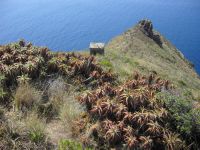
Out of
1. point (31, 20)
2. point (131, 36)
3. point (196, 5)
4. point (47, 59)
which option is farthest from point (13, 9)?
point (47, 59)

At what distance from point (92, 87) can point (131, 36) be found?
35.8 metres

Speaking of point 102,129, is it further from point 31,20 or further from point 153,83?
point 31,20

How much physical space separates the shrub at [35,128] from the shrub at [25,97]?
36.1 inches

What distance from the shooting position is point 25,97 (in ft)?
31.9

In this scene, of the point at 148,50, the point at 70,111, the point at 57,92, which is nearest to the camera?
the point at 70,111

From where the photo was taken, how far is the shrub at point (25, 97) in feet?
31.7

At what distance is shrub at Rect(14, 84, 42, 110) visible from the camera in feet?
31.7

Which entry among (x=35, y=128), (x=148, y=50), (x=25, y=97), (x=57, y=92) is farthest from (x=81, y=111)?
(x=148, y=50)

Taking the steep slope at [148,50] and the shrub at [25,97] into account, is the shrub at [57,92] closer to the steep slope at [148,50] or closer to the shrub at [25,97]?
the shrub at [25,97]

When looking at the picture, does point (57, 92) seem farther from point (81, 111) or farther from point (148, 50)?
point (148, 50)

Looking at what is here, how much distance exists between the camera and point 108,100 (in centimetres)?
963

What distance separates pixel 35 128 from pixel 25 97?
4.92ft

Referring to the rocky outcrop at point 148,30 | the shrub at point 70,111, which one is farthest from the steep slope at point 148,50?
the shrub at point 70,111

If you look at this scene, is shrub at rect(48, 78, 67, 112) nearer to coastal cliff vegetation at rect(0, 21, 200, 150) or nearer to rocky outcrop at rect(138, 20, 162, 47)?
coastal cliff vegetation at rect(0, 21, 200, 150)
